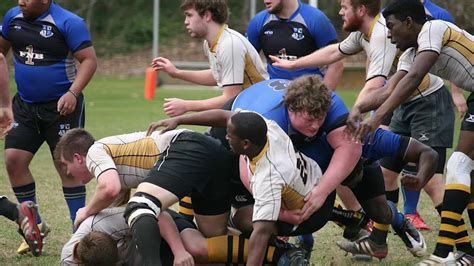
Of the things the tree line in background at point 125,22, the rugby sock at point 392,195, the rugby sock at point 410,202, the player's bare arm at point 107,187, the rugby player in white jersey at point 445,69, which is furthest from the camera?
the tree line in background at point 125,22

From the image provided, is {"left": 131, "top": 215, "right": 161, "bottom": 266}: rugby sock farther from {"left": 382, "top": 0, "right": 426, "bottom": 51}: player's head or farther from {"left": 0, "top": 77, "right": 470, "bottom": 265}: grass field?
{"left": 382, "top": 0, "right": 426, "bottom": 51}: player's head

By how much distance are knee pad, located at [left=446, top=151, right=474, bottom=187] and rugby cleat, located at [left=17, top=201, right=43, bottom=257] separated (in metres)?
2.72

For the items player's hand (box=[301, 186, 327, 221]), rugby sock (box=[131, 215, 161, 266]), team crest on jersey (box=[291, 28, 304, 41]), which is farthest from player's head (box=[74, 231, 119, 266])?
team crest on jersey (box=[291, 28, 304, 41])

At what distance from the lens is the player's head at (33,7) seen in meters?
7.11

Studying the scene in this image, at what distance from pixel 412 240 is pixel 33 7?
321 cm

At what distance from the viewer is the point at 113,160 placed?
5.72 meters

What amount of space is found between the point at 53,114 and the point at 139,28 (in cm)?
2195

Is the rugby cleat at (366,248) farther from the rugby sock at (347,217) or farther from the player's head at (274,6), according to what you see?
the player's head at (274,6)

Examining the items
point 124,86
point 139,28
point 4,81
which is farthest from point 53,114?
point 139,28

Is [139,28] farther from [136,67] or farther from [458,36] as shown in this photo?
[458,36]

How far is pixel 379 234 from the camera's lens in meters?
6.38

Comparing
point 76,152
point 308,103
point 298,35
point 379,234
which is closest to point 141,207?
point 76,152

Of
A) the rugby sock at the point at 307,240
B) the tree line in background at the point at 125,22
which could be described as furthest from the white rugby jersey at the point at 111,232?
the tree line in background at the point at 125,22

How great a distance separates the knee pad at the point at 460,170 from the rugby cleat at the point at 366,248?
664 millimetres
